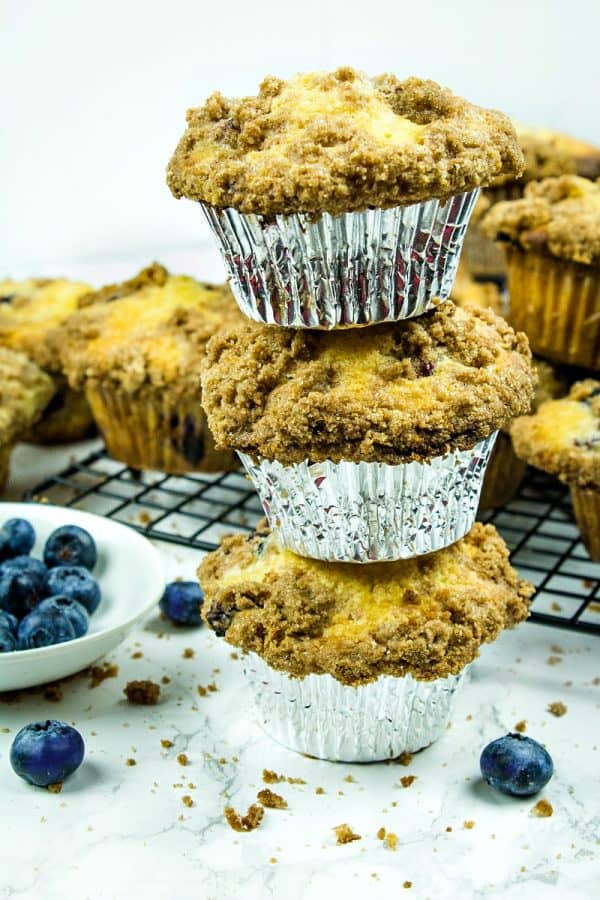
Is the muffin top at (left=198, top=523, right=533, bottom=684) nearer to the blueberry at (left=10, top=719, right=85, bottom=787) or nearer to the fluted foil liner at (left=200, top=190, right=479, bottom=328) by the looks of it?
the blueberry at (left=10, top=719, right=85, bottom=787)

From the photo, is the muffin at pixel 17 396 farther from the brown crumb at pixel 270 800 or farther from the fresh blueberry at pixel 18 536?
the brown crumb at pixel 270 800

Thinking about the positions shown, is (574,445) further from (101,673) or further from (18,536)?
(18,536)

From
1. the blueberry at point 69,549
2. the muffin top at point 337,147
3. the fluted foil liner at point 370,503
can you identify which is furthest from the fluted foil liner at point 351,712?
the muffin top at point 337,147

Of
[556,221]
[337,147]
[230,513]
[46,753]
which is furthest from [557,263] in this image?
[46,753]

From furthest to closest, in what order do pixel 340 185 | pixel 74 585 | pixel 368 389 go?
pixel 74 585, pixel 368 389, pixel 340 185

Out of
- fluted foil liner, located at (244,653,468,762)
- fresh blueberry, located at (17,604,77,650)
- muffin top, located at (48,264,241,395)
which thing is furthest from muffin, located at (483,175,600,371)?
fresh blueberry, located at (17,604,77,650)

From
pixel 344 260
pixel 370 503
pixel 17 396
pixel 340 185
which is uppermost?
pixel 340 185
